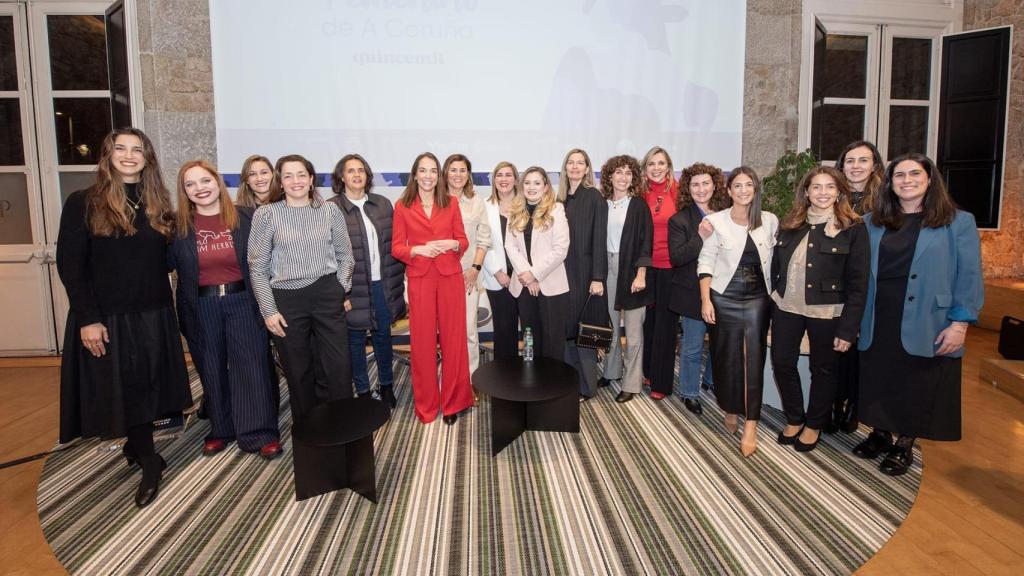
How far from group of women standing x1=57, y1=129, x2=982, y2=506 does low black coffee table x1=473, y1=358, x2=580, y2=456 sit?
0.40 m

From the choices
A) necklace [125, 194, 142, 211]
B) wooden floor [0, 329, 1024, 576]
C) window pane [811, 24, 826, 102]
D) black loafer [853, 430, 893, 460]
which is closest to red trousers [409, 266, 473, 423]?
necklace [125, 194, 142, 211]

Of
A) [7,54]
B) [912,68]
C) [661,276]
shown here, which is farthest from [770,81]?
[7,54]

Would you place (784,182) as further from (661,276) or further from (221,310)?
(221,310)

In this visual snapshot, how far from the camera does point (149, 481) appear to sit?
257cm

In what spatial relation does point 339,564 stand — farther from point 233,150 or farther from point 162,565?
point 233,150

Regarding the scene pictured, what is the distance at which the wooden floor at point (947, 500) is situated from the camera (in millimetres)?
2096

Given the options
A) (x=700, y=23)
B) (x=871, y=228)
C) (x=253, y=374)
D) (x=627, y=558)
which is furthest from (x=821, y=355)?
(x=700, y=23)

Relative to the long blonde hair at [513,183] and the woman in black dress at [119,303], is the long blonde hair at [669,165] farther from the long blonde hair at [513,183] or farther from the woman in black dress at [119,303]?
the woman in black dress at [119,303]

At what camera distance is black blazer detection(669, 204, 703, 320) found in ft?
10.8

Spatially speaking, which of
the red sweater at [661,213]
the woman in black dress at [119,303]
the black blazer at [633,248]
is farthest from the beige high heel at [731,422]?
the woman in black dress at [119,303]

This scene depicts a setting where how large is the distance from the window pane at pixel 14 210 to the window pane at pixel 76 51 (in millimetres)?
961

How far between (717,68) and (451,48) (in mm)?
2545

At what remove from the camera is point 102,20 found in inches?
195

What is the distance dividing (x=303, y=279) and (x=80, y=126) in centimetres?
401
